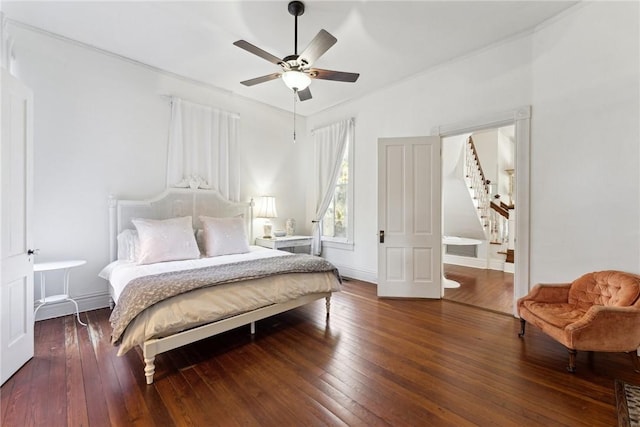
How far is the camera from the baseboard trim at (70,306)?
3151mm

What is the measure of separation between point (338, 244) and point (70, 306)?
400cm

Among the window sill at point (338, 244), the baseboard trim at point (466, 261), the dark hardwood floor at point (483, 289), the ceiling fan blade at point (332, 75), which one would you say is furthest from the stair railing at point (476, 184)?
the ceiling fan blade at point (332, 75)

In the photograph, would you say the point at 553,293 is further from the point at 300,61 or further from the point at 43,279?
the point at 43,279

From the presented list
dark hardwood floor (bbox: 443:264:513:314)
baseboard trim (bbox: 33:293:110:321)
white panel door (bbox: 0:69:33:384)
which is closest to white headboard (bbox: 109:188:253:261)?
baseboard trim (bbox: 33:293:110:321)

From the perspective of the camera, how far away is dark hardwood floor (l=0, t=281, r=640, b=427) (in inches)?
68.0

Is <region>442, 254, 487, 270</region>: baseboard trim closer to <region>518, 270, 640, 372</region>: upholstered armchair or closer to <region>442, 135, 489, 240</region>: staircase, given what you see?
<region>442, 135, 489, 240</region>: staircase

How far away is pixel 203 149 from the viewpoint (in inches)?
174

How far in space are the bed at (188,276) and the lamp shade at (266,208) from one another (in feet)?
1.82

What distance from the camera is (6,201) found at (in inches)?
83.8

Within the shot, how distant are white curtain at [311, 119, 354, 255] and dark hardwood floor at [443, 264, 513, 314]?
102 inches

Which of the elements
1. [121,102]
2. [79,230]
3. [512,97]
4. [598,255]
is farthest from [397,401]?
[121,102]

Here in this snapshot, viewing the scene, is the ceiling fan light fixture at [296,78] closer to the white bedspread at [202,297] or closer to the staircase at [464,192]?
the white bedspread at [202,297]

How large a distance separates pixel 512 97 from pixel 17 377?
545 centimetres

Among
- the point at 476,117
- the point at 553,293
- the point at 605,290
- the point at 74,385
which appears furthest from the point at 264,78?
the point at 605,290
